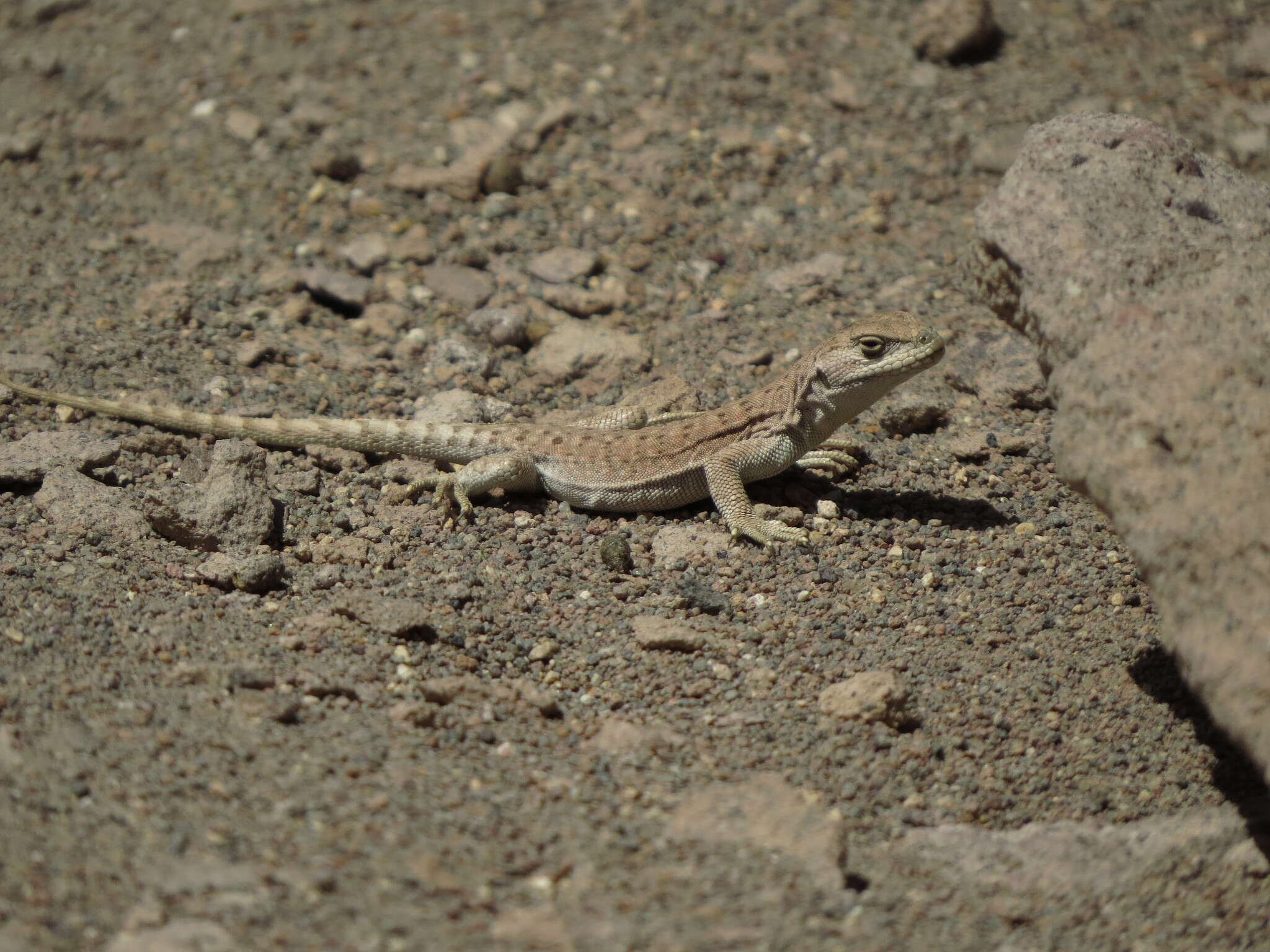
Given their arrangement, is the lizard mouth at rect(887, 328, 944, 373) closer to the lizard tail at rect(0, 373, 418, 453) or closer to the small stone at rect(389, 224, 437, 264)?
the lizard tail at rect(0, 373, 418, 453)

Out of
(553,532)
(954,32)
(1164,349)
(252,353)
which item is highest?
(1164,349)

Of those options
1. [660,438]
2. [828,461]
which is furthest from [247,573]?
[828,461]

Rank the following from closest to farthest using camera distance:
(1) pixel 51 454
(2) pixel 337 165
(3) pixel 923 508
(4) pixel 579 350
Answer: (1) pixel 51 454 < (3) pixel 923 508 < (4) pixel 579 350 < (2) pixel 337 165

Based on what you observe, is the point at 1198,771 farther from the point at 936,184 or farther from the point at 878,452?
the point at 936,184

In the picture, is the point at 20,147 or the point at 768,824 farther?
the point at 20,147

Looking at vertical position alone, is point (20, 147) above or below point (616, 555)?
above

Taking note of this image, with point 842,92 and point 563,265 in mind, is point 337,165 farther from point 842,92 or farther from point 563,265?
point 842,92

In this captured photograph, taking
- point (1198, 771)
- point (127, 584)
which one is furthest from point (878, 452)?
point (127, 584)
